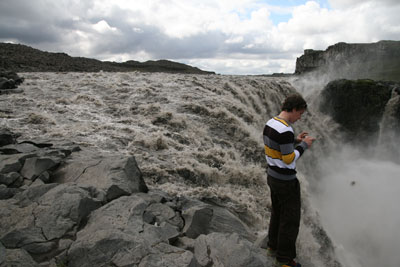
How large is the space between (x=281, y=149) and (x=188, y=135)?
22.2 feet

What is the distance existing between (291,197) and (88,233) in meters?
2.64

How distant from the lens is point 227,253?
12.7 feet

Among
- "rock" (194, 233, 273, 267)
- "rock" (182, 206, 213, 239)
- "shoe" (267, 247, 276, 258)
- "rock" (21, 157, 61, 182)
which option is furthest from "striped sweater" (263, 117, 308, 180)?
"rock" (21, 157, 61, 182)

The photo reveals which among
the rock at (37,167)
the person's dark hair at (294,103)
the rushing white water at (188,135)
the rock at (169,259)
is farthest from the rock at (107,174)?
the person's dark hair at (294,103)

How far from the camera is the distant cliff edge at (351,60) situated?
4039cm

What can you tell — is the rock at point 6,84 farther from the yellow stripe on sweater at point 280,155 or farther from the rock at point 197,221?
the yellow stripe on sweater at point 280,155

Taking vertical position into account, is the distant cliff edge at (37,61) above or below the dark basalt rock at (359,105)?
above

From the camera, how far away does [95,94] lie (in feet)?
47.1

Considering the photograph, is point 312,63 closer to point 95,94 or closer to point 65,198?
point 95,94

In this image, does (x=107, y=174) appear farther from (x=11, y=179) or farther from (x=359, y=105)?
(x=359, y=105)

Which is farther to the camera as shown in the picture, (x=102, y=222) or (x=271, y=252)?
(x=271, y=252)

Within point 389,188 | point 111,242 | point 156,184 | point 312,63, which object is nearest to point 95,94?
point 156,184

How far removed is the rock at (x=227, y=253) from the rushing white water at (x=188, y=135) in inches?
58.2

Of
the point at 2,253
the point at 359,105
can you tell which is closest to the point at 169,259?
the point at 2,253
